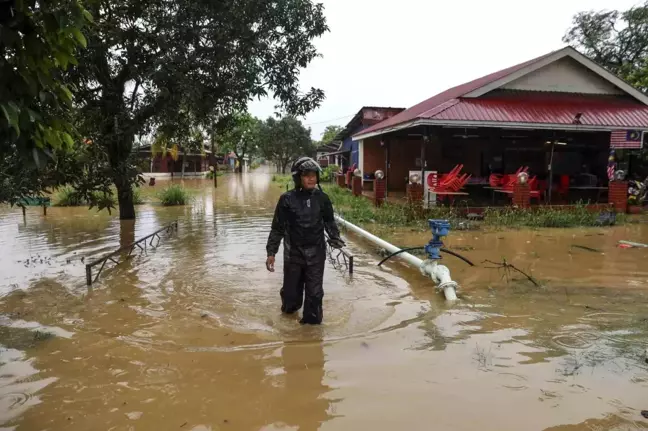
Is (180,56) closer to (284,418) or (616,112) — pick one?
(284,418)

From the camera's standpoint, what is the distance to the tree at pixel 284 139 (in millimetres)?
63625

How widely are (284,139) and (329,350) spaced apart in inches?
2391

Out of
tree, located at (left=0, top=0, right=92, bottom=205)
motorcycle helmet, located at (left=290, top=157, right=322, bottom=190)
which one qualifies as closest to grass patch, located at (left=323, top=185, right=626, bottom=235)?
motorcycle helmet, located at (left=290, top=157, right=322, bottom=190)

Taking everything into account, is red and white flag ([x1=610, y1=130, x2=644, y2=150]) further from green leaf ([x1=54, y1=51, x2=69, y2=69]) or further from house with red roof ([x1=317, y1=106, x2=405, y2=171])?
green leaf ([x1=54, y1=51, x2=69, y2=69])

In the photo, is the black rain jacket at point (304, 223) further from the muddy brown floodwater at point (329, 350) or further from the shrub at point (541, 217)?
the shrub at point (541, 217)

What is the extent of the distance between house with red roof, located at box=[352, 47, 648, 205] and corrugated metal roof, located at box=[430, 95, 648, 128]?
0.03 m

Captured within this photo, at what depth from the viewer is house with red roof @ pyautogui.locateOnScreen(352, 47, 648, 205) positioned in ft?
46.7

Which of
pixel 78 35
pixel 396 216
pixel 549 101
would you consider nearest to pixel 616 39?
pixel 549 101

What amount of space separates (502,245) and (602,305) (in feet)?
13.3

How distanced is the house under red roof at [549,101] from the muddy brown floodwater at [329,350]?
22.3ft

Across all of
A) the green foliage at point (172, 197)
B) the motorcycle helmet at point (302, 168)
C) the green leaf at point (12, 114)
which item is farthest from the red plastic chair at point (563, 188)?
the green leaf at point (12, 114)

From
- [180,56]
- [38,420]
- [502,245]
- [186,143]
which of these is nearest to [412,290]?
[502,245]

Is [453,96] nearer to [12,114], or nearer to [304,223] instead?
[304,223]

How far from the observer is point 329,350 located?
4.41m
